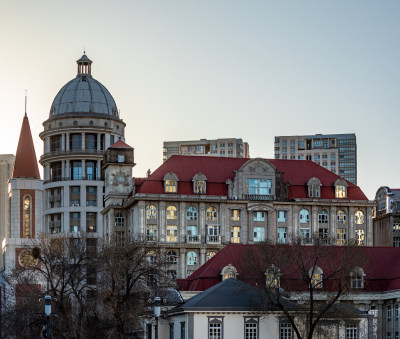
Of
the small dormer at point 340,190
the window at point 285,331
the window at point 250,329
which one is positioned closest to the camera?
the window at point 250,329

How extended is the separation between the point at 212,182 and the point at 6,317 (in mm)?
59390

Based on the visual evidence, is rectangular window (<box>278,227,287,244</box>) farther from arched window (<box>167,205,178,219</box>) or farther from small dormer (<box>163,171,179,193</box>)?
small dormer (<box>163,171,179,193</box>)

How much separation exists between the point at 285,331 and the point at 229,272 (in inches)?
766

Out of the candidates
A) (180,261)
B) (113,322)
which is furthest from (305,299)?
(180,261)

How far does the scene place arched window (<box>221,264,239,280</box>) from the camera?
144 metres

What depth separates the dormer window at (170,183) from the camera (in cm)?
17874

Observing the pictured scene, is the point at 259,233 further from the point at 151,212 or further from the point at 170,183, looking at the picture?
the point at 151,212

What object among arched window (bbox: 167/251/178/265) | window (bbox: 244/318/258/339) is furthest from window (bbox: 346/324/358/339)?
arched window (bbox: 167/251/178/265)

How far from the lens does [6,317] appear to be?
130 meters

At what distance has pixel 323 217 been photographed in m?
186

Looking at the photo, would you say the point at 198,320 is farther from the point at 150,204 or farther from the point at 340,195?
the point at 340,195

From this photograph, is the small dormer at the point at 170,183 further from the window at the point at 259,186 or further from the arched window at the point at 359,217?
the arched window at the point at 359,217

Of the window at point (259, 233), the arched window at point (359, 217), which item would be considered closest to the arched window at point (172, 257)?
the window at point (259, 233)

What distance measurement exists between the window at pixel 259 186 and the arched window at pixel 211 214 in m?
6.31
